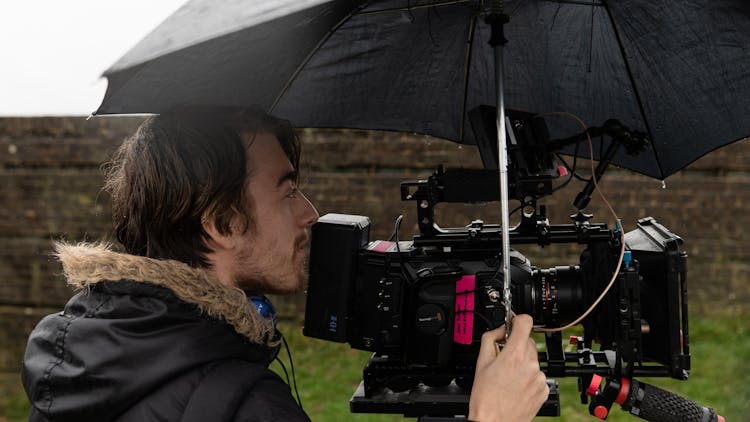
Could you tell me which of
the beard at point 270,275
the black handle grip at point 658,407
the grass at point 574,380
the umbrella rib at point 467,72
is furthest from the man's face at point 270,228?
the grass at point 574,380

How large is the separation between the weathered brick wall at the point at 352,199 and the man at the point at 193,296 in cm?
288

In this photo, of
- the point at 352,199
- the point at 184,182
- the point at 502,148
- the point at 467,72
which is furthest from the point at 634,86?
the point at 352,199

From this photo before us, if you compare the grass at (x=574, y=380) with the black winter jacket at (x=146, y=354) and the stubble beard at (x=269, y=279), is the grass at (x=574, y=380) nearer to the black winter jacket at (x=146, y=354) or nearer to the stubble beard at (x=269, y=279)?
the stubble beard at (x=269, y=279)

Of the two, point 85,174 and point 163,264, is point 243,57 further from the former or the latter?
point 85,174

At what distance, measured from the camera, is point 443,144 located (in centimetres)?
465

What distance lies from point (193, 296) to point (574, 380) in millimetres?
3310

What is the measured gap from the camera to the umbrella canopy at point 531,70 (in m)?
1.76

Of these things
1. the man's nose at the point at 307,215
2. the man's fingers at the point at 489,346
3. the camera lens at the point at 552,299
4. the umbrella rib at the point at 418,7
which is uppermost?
the umbrella rib at the point at 418,7

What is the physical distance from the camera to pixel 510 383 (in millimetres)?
1510

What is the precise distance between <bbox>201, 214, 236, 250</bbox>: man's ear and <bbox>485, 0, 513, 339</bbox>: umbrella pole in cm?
57

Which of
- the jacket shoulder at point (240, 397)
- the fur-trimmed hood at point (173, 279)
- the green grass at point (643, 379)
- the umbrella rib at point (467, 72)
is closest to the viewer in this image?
the jacket shoulder at point (240, 397)

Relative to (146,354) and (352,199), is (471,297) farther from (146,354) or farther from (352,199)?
(352,199)

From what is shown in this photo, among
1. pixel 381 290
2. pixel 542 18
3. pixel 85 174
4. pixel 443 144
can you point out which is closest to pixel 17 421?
pixel 85 174

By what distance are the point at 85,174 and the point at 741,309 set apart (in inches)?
163
